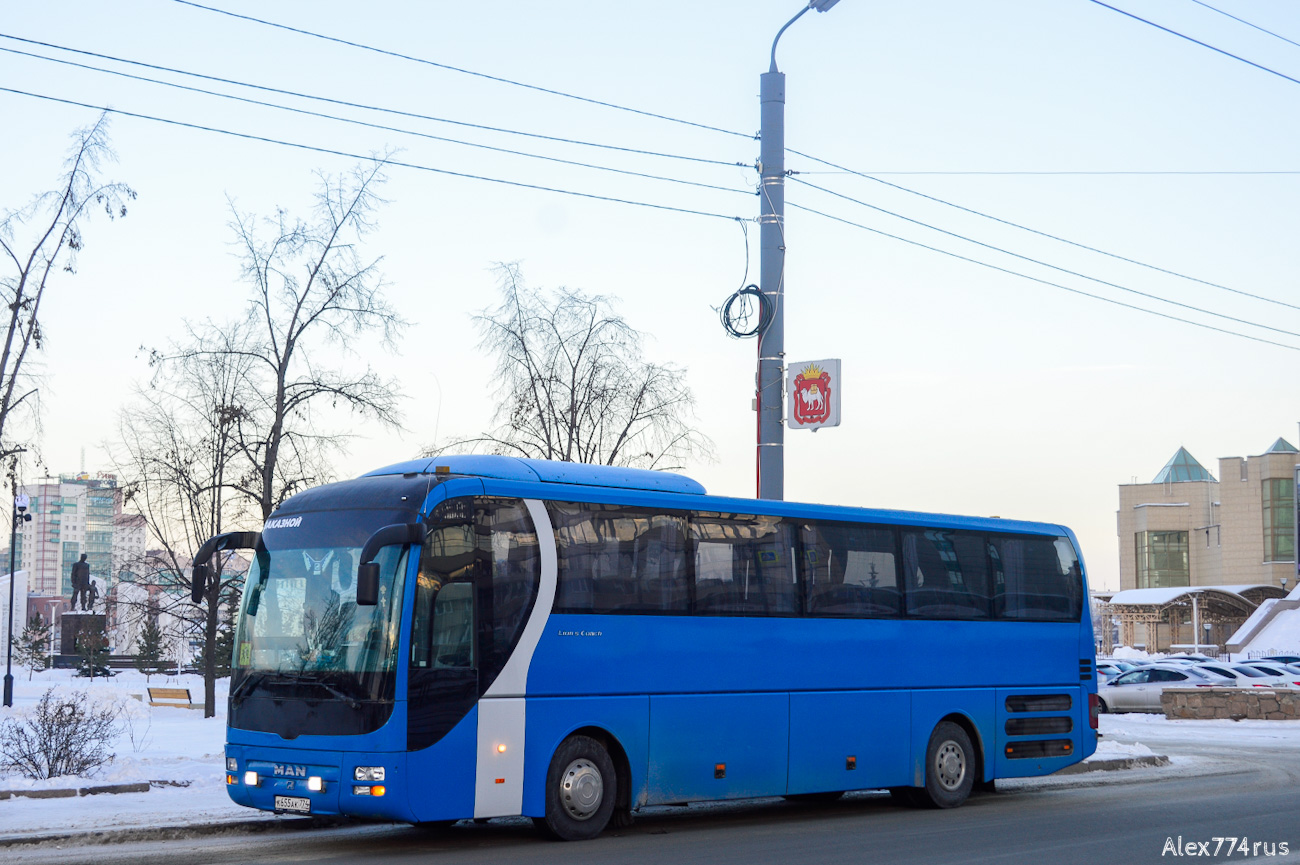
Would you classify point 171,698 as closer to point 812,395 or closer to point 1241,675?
point 812,395

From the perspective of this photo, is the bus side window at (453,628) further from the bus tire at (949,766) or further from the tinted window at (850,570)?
the bus tire at (949,766)

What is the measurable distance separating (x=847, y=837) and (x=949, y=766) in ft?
Result: 10.5

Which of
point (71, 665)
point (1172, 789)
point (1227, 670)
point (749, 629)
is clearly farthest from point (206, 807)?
point (71, 665)

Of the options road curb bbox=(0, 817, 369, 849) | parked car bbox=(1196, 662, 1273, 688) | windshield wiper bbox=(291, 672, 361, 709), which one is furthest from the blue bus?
parked car bbox=(1196, 662, 1273, 688)

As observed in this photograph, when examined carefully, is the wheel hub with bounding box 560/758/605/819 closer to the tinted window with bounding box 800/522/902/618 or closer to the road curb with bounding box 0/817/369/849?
the road curb with bounding box 0/817/369/849

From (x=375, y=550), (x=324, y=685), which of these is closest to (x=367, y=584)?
(x=375, y=550)

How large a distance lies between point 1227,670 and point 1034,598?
2528cm

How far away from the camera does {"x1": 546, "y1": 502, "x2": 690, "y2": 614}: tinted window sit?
12156 millimetres

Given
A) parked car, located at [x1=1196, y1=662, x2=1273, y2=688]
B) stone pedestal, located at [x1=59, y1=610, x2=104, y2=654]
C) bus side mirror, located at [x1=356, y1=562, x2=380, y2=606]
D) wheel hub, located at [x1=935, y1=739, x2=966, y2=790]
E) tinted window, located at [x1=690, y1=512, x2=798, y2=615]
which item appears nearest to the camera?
bus side mirror, located at [x1=356, y1=562, x2=380, y2=606]

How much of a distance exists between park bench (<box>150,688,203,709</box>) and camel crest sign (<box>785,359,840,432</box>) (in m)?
23.8

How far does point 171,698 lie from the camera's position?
1441 inches

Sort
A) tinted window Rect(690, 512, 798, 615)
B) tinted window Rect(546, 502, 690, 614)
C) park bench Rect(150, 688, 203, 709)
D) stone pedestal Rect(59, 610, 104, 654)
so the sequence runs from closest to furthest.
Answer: tinted window Rect(546, 502, 690, 614) → tinted window Rect(690, 512, 798, 615) → park bench Rect(150, 688, 203, 709) → stone pedestal Rect(59, 610, 104, 654)

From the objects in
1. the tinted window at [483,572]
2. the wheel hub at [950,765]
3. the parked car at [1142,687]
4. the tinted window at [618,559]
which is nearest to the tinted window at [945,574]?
the wheel hub at [950,765]

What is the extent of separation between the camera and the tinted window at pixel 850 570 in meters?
14.2
